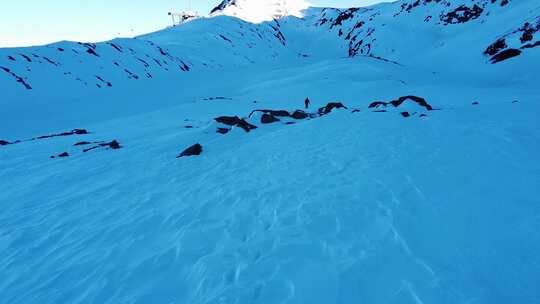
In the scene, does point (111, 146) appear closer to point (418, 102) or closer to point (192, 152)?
point (192, 152)

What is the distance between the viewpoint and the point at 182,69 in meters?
56.8

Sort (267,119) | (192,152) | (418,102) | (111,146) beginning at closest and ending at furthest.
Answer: (192,152) → (111,146) → (418,102) → (267,119)

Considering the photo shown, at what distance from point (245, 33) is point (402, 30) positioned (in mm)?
43977

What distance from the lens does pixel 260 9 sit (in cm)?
14475

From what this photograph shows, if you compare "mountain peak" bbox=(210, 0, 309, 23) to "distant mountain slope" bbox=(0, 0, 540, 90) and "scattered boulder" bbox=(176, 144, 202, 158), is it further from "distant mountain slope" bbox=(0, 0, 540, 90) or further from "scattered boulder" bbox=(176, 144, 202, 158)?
"scattered boulder" bbox=(176, 144, 202, 158)

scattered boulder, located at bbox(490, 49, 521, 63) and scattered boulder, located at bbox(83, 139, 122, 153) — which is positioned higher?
scattered boulder, located at bbox(490, 49, 521, 63)

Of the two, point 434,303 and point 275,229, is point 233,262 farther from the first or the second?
point 434,303

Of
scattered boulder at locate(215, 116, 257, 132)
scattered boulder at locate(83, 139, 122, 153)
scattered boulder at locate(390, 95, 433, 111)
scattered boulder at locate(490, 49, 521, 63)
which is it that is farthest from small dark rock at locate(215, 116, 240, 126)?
scattered boulder at locate(490, 49, 521, 63)

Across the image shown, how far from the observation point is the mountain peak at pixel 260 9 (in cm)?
12773

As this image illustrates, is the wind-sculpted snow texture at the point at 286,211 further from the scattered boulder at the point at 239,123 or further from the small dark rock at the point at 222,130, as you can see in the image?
the small dark rock at the point at 222,130

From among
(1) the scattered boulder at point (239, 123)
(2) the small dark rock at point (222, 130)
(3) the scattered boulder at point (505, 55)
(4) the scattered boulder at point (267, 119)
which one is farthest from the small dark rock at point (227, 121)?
(3) the scattered boulder at point (505, 55)

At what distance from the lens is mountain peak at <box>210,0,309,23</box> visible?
12773cm

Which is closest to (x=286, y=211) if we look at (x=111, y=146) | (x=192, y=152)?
(x=192, y=152)

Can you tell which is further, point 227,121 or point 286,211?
point 227,121
